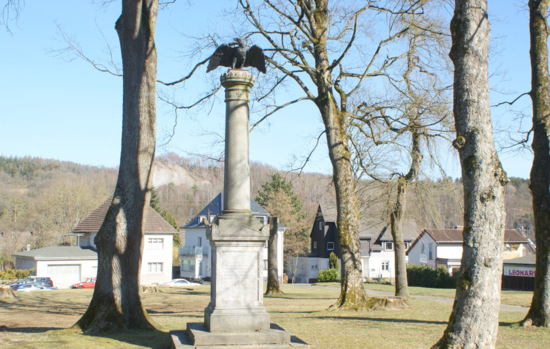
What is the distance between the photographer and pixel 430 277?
42.8 m

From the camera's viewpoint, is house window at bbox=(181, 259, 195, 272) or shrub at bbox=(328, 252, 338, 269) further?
house window at bbox=(181, 259, 195, 272)

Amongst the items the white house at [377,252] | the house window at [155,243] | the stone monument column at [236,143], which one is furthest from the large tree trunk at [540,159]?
the white house at [377,252]

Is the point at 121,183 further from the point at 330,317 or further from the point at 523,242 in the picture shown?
the point at 523,242

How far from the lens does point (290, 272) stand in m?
64.3

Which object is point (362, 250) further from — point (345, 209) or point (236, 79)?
point (236, 79)

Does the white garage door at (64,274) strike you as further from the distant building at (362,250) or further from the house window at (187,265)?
the distant building at (362,250)

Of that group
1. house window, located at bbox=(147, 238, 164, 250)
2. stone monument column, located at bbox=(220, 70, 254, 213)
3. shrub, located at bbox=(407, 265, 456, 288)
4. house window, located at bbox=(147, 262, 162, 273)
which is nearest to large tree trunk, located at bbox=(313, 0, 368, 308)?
stone monument column, located at bbox=(220, 70, 254, 213)

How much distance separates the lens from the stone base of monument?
28.8 ft

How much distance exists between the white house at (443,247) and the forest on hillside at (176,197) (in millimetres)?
1833

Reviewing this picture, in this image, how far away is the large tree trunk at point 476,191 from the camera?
7.51 m

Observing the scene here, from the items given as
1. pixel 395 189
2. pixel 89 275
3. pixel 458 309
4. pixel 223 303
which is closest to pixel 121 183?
pixel 223 303

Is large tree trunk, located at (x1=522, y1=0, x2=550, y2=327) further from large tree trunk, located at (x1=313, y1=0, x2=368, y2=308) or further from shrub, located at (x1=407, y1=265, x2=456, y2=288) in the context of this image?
shrub, located at (x1=407, y1=265, x2=456, y2=288)

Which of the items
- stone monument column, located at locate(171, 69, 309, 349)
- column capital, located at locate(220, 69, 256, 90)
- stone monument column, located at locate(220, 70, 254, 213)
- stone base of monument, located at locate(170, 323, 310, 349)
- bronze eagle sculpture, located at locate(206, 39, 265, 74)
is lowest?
stone base of monument, located at locate(170, 323, 310, 349)

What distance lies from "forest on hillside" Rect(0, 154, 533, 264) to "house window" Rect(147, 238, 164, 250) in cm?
865
